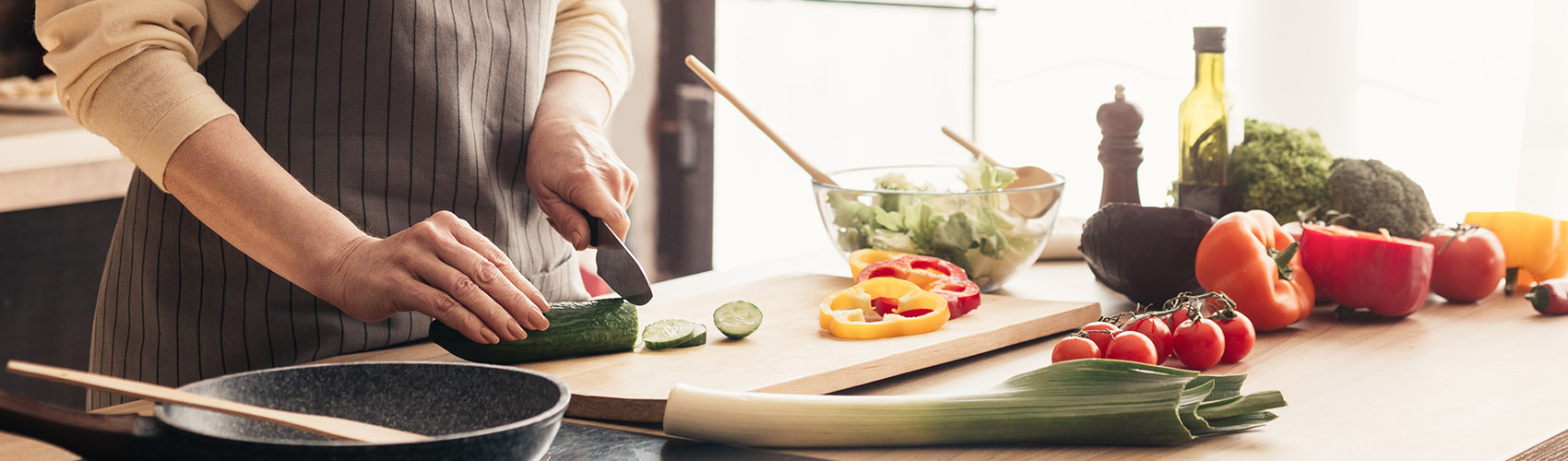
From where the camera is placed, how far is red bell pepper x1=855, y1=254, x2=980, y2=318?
4.98 feet

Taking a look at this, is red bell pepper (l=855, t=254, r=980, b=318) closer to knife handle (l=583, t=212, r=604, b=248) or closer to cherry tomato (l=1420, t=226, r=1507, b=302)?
knife handle (l=583, t=212, r=604, b=248)

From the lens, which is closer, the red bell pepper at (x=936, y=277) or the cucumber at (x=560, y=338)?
the cucumber at (x=560, y=338)

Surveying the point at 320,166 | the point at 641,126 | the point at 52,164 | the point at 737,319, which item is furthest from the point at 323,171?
the point at 641,126

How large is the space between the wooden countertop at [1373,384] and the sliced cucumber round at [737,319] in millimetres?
168

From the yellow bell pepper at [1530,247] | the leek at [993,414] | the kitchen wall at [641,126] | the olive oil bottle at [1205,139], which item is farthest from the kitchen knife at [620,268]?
the kitchen wall at [641,126]

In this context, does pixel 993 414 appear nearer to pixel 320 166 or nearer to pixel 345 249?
pixel 345 249

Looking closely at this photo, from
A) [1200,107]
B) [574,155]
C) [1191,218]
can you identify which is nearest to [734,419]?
[574,155]

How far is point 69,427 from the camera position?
2.42ft

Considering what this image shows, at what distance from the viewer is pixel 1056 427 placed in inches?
39.3

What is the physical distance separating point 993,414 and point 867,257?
0.76m

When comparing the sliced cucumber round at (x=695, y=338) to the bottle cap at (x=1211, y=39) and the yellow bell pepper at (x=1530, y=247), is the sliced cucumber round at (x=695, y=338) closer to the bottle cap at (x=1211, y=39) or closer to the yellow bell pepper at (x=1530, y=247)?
the bottle cap at (x=1211, y=39)

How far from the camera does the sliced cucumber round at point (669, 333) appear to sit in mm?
1352

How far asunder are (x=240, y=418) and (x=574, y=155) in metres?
0.75

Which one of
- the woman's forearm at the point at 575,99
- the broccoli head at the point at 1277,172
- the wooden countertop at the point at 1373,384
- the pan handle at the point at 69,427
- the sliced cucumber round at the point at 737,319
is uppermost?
the woman's forearm at the point at 575,99
